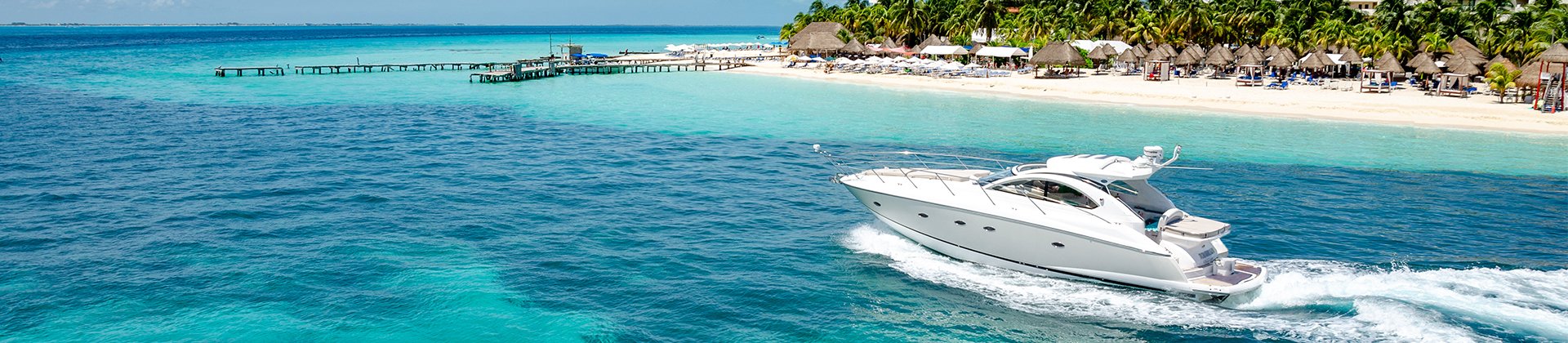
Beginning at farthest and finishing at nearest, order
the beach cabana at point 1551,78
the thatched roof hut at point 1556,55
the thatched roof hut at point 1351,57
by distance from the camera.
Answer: the thatched roof hut at point 1351,57, the beach cabana at point 1551,78, the thatched roof hut at point 1556,55

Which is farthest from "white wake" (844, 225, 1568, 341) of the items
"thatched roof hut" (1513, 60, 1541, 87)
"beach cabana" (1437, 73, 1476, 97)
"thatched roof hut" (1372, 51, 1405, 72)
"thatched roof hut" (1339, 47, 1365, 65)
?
"thatched roof hut" (1339, 47, 1365, 65)

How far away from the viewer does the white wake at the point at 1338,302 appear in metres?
15.5

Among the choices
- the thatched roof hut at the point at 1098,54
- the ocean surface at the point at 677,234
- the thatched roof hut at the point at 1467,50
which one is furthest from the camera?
the thatched roof hut at the point at 1098,54

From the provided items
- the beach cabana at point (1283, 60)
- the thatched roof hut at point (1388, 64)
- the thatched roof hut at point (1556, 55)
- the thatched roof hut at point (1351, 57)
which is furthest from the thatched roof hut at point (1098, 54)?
the thatched roof hut at point (1556, 55)

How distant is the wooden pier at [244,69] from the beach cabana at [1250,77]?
68.5 metres

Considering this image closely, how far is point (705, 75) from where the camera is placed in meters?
77.9

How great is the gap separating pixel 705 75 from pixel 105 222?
56479 mm

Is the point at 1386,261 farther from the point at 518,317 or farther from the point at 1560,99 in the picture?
the point at 1560,99

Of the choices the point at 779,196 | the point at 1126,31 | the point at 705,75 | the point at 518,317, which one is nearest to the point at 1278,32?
the point at 1126,31

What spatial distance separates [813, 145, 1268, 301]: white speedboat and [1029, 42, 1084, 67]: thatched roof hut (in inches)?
1740

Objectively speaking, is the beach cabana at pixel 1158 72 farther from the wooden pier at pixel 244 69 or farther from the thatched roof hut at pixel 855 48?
the wooden pier at pixel 244 69

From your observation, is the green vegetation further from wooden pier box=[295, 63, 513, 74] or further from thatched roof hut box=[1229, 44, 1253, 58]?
wooden pier box=[295, 63, 513, 74]

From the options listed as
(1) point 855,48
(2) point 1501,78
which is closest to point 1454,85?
(2) point 1501,78

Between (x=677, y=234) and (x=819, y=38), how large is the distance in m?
67.6
